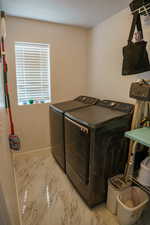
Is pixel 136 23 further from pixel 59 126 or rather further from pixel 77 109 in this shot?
pixel 59 126

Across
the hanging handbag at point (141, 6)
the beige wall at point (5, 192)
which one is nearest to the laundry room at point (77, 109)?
the hanging handbag at point (141, 6)

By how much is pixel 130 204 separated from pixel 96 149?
0.71 meters

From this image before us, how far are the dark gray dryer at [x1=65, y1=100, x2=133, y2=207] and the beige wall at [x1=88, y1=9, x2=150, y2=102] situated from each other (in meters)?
0.47

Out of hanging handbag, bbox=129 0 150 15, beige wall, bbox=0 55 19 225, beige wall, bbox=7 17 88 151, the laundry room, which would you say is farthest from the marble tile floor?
hanging handbag, bbox=129 0 150 15

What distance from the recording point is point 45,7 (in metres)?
1.74

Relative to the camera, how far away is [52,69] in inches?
95.2

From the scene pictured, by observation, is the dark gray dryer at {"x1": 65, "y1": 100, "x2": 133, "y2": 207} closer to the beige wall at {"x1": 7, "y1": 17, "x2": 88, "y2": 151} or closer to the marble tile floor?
the marble tile floor

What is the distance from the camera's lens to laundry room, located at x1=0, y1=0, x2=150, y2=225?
1.37 m

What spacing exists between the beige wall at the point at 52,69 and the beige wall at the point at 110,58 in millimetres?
221

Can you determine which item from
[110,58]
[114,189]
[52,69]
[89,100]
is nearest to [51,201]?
[114,189]

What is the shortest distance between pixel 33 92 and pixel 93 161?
1.65 metres

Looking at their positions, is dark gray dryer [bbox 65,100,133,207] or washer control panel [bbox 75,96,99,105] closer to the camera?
dark gray dryer [bbox 65,100,133,207]

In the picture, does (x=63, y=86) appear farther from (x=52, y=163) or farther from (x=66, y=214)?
(x=66, y=214)

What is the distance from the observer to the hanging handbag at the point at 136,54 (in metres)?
1.40
